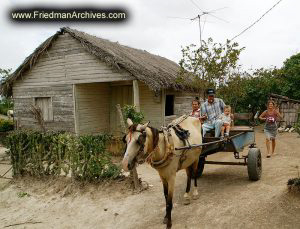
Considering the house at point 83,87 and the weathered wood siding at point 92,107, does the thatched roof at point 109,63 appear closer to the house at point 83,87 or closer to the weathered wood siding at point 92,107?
the house at point 83,87

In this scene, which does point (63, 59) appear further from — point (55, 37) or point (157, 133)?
point (157, 133)

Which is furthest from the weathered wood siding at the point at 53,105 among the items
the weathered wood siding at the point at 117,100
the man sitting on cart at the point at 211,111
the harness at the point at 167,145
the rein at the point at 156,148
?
the rein at the point at 156,148

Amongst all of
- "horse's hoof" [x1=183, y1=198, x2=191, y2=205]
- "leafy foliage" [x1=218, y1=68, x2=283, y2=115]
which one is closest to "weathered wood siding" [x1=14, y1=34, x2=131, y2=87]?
"horse's hoof" [x1=183, y1=198, x2=191, y2=205]

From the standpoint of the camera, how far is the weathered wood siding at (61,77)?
12.1 meters

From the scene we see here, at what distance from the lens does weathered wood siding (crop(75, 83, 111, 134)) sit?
1286 cm

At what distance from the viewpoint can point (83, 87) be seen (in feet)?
42.9

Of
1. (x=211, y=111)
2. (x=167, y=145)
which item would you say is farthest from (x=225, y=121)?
A: (x=167, y=145)

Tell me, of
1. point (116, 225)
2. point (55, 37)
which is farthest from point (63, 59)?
point (116, 225)

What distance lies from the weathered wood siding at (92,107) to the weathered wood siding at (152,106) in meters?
1.97

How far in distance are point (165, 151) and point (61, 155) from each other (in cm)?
404

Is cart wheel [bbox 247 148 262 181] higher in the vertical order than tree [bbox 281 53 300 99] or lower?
lower

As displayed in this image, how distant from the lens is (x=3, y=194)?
7.85 metres

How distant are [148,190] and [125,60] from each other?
6.32m

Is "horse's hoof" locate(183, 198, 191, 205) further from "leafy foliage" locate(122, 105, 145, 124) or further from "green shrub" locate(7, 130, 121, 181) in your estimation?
"leafy foliage" locate(122, 105, 145, 124)
